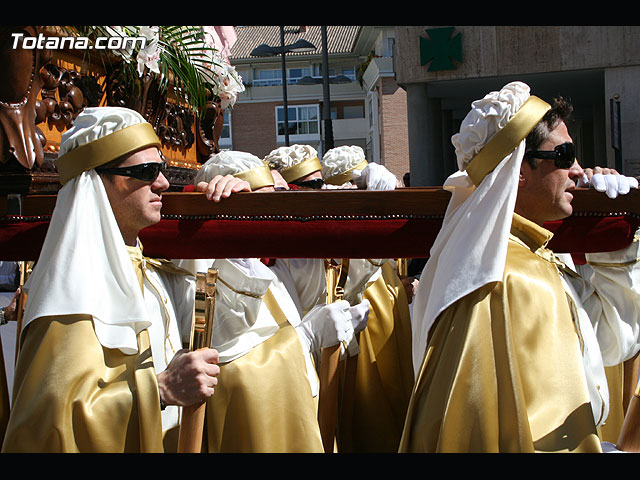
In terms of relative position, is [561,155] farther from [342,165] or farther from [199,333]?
[342,165]

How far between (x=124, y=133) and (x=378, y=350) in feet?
8.67

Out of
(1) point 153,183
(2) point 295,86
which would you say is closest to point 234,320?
(1) point 153,183

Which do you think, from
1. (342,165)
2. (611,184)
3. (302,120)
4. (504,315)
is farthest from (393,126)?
(504,315)

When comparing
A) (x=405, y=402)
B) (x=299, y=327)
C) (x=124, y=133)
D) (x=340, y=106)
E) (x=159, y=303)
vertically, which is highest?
(x=340, y=106)

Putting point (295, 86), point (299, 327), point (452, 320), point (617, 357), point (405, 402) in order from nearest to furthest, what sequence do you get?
point (452, 320) < point (617, 357) < point (299, 327) < point (405, 402) < point (295, 86)

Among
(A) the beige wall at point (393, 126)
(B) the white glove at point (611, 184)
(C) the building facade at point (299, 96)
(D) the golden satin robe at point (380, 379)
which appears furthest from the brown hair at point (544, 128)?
(C) the building facade at point (299, 96)

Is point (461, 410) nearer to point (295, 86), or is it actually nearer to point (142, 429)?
point (142, 429)

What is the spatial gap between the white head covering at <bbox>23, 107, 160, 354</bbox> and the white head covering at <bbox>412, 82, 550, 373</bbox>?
93cm

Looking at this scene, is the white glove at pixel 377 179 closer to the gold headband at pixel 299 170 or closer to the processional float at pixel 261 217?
the gold headband at pixel 299 170

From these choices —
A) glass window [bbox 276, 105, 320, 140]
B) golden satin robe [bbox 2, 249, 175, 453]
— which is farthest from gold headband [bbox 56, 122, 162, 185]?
glass window [bbox 276, 105, 320, 140]

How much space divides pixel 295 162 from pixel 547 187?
2881mm

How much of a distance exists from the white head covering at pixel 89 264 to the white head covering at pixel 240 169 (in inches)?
39.7

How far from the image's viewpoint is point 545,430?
7.23 feet

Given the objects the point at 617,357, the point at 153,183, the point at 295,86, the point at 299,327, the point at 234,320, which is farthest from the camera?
the point at 295,86
